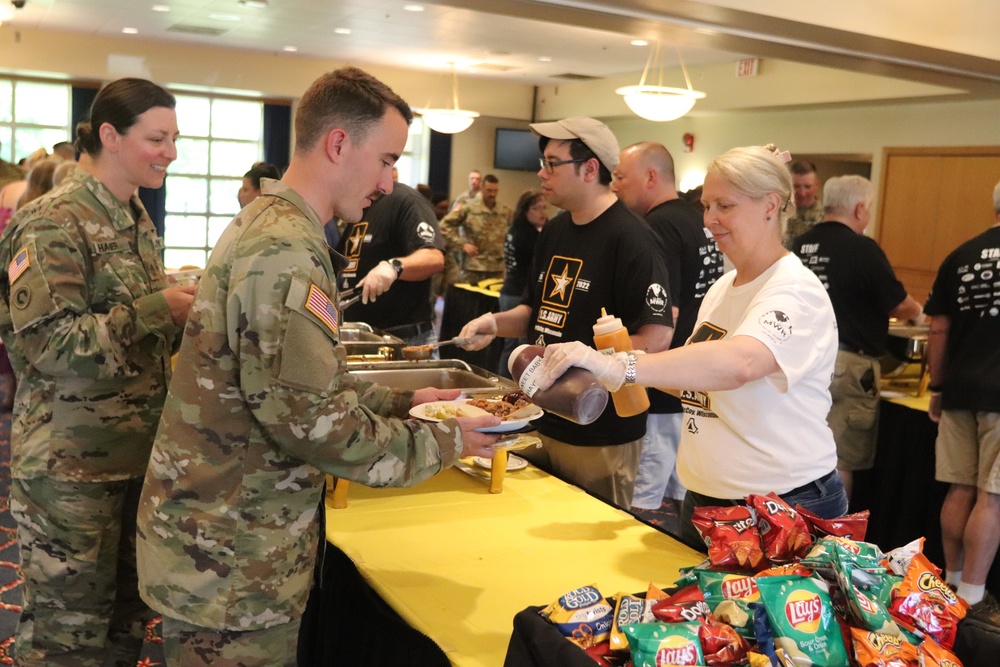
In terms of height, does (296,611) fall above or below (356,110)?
below

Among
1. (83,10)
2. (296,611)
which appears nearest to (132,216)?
(296,611)

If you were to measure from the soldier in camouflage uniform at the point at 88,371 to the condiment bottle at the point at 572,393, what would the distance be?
2.42 feet

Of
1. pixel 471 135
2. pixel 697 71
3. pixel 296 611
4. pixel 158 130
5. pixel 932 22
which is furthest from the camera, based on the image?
pixel 471 135

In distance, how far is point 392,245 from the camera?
323 cm

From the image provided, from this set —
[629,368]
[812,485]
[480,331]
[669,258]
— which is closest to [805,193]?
[669,258]

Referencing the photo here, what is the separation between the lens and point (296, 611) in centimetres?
133

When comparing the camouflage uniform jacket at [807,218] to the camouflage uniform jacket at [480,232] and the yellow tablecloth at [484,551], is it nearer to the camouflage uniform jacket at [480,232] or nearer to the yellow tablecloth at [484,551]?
the camouflage uniform jacket at [480,232]

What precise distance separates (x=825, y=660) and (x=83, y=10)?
821 centimetres

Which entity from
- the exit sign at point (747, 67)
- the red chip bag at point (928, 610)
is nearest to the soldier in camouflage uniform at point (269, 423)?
the red chip bag at point (928, 610)

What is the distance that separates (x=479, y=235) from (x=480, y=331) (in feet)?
17.0

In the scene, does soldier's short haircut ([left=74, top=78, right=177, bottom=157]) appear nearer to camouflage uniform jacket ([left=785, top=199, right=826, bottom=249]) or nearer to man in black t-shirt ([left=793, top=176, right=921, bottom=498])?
man in black t-shirt ([left=793, top=176, right=921, bottom=498])

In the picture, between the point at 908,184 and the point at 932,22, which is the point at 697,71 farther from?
the point at 932,22

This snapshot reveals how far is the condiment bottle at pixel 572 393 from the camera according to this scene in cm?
137

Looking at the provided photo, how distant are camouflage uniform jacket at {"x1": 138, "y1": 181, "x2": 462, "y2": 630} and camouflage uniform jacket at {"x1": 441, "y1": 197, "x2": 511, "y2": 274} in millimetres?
6079
